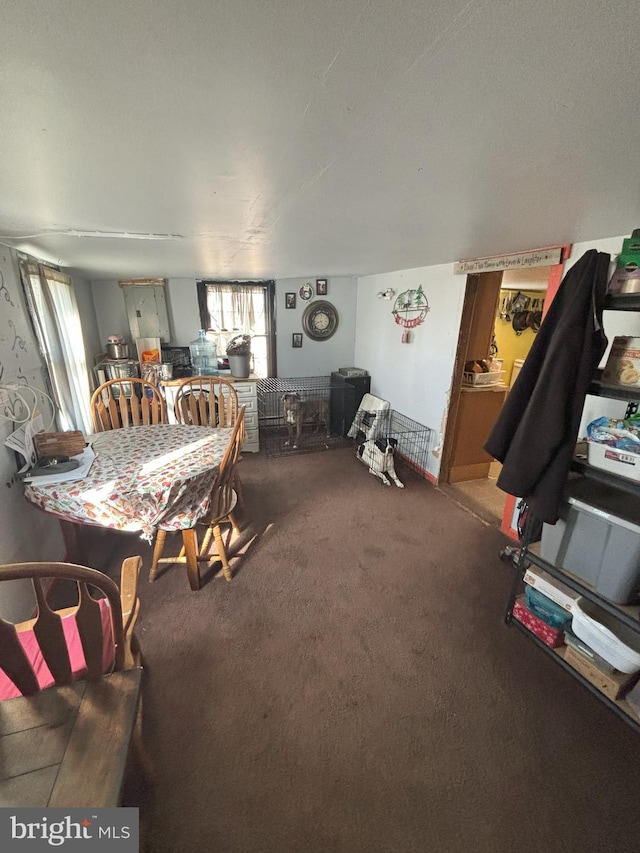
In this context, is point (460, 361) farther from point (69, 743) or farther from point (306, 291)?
point (69, 743)

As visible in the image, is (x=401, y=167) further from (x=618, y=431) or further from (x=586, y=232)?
(x=586, y=232)

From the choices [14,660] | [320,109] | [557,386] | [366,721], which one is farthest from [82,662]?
[557,386]

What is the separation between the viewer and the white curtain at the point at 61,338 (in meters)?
2.12

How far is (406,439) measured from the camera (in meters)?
3.73

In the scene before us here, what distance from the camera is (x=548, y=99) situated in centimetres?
61

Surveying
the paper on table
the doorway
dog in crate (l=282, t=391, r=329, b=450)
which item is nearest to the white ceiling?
the paper on table

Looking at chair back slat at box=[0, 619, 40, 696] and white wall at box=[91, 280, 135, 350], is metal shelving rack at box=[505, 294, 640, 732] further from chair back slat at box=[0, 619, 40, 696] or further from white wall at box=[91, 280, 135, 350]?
white wall at box=[91, 280, 135, 350]

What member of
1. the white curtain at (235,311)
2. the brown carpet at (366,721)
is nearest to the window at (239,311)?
the white curtain at (235,311)

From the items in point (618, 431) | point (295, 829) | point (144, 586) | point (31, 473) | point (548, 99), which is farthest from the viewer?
point (144, 586)

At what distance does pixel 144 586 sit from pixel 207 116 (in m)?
2.21

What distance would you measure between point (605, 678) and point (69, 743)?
194 centimetres

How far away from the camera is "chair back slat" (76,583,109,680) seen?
2.91 feet

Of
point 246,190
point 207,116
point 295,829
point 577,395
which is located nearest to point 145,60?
point 207,116

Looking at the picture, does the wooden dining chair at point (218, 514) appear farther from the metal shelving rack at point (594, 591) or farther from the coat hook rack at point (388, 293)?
the coat hook rack at point (388, 293)
